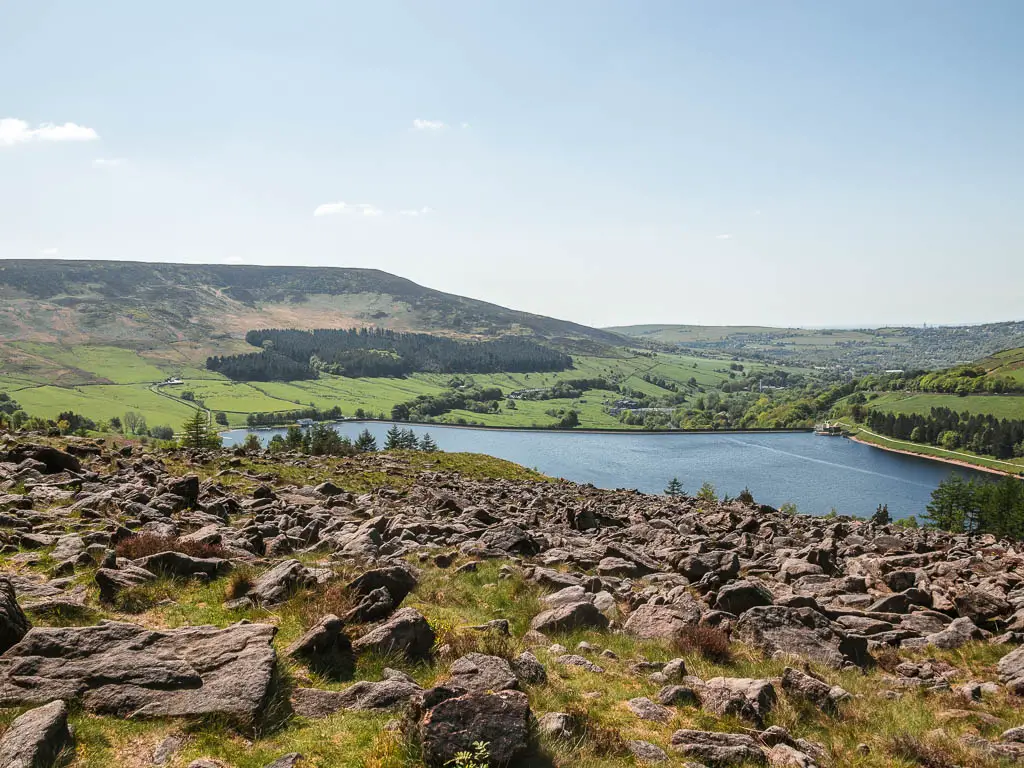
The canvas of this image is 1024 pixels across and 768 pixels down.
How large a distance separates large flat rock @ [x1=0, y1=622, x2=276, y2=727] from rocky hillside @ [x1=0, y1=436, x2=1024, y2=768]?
4 centimetres

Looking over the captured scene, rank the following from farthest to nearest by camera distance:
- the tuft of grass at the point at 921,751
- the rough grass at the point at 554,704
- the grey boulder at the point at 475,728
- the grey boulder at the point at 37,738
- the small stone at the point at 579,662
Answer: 1. the small stone at the point at 579,662
2. the tuft of grass at the point at 921,751
3. the rough grass at the point at 554,704
4. the grey boulder at the point at 475,728
5. the grey boulder at the point at 37,738

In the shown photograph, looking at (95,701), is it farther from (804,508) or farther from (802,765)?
(804,508)

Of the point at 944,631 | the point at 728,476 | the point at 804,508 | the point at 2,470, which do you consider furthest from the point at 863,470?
the point at 2,470

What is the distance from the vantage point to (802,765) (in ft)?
30.3

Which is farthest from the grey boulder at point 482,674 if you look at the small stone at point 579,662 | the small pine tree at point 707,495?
the small pine tree at point 707,495

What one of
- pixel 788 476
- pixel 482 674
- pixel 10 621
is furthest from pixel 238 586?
pixel 788 476

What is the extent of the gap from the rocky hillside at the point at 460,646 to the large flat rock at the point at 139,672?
0.04 metres

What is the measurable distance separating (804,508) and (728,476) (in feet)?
122

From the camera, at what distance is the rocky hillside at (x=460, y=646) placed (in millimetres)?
8594

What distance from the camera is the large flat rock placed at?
8766 millimetres

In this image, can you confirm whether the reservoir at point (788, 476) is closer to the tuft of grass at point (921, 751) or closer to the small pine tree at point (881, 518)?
the small pine tree at point (881, 518)

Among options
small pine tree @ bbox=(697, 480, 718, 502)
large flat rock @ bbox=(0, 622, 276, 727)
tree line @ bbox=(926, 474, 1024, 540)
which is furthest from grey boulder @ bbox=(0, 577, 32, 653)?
tree line @ bbox=(926, 474, 1024, 540)

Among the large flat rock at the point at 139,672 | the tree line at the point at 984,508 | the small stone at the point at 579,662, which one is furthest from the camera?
the tree line at the point at 984,508

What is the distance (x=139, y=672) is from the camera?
9.44m
